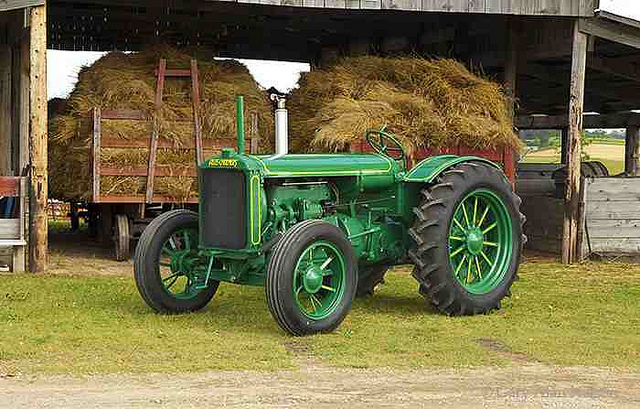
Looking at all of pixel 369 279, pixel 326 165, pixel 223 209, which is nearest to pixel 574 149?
pixel 369 279

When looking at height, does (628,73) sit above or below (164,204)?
above

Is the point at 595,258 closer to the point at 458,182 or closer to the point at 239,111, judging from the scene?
the point at 458,182

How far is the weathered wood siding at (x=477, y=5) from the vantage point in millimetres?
12273

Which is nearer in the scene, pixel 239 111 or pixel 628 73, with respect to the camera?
pixel 239 111

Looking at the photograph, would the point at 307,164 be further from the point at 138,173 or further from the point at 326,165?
the point at 138,173

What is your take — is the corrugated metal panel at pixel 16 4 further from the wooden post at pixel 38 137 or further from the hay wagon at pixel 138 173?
the hay wagon at pixel 138 173

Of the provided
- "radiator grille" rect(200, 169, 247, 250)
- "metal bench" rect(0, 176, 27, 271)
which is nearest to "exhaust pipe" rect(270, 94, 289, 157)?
"radiator grille" rect(200, 169, 247, 250)

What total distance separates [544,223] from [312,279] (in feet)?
25.3

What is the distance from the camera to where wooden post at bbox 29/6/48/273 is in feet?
36.6

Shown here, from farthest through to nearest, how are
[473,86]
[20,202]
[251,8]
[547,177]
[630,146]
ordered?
[630,146] < [547,177] < [251,8] < [473,86] < [20,202]

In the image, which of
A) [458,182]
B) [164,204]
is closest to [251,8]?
[164,204]

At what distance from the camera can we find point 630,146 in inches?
922

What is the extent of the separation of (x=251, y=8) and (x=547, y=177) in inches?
349

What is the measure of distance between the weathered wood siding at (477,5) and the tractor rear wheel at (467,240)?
403 cm
